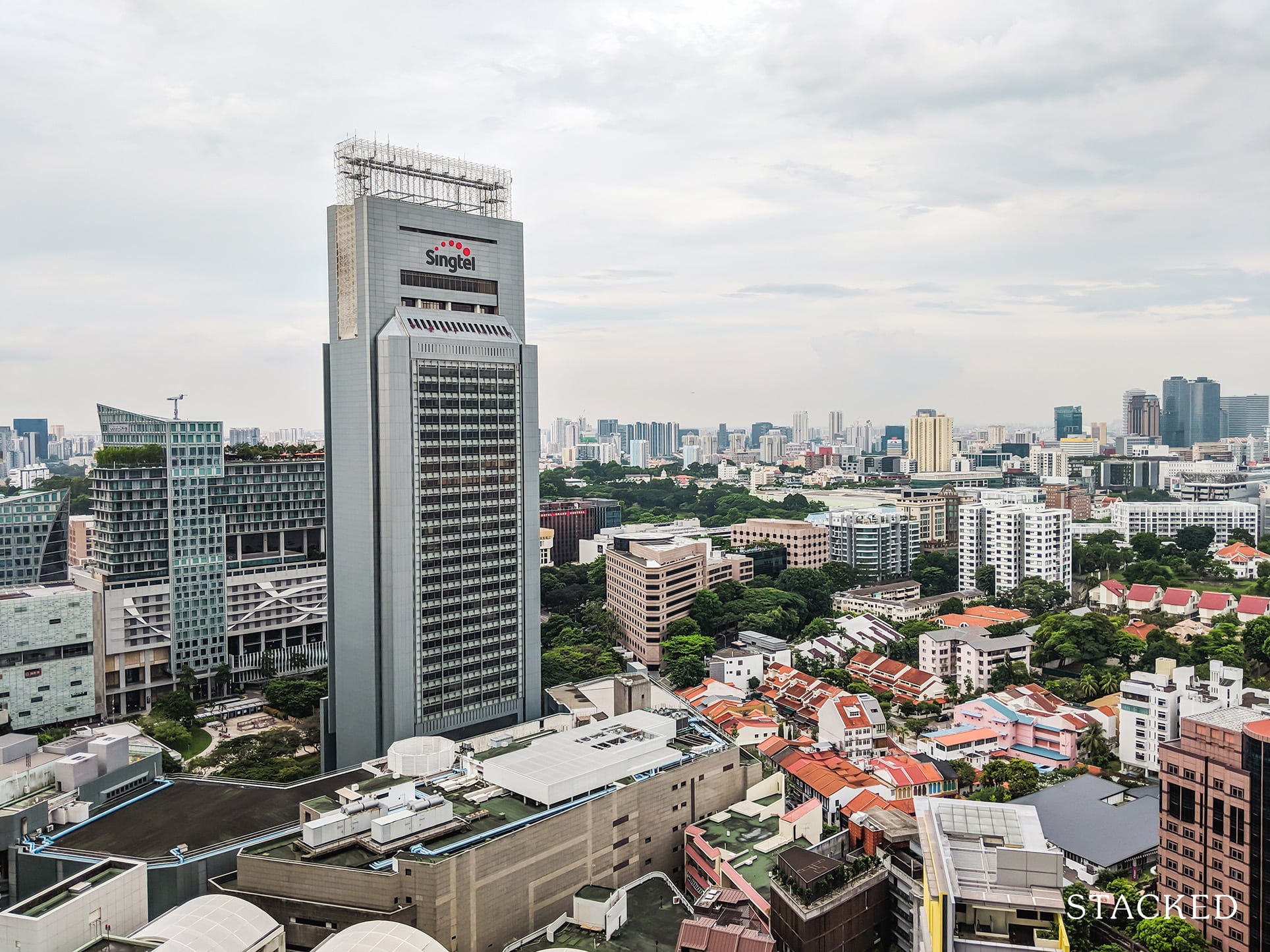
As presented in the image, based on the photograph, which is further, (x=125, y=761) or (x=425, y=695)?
(x=425, y=695)

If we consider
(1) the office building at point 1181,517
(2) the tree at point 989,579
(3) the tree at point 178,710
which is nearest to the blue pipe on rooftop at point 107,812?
(3) the tree at point 178,710

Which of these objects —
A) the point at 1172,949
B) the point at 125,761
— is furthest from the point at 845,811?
the point at 125,761

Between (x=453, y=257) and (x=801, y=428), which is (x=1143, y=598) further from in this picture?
(x=801, y=428)

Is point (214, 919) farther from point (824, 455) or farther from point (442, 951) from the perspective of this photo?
point (824, 455)

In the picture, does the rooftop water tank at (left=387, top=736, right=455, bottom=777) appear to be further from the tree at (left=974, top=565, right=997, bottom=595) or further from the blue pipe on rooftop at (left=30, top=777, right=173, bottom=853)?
the tree at (left=974, top=565, right=997, bottom=595)

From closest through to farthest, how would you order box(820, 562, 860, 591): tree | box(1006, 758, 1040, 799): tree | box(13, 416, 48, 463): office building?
1. box(1006, 758, 1040, 799): tree
2. box(820, 562, 860, 591): tree
3. box(13, 416, 48, 463): office building

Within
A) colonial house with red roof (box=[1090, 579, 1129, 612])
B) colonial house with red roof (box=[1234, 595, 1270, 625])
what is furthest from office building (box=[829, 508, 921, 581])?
colonial house with red roof (box=[1234, 595, 1270, 625])
